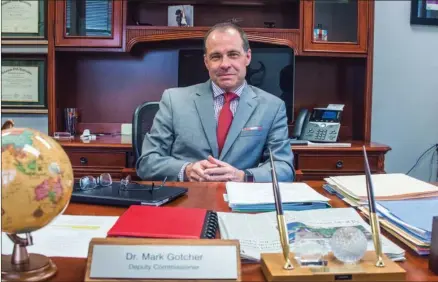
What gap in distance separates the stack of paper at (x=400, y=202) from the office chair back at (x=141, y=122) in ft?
3.14

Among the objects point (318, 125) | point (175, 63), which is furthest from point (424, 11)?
point (175, 63)

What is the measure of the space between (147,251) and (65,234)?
29 cm

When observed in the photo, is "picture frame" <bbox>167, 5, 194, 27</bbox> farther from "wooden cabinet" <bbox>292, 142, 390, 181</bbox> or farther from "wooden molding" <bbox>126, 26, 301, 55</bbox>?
"wooden cabinet" <bbox>292, 142, 390, 181</bbox>

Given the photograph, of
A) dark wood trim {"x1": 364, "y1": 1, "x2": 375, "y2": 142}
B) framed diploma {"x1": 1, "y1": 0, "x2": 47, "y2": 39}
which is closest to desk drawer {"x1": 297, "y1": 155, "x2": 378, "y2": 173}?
dark wood trim {"x1": 364, "y1": 1, "x2": 375, "y2": 142}

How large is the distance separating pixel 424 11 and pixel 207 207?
240 cm

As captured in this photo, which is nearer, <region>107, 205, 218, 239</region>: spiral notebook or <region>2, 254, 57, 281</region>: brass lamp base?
<region>2, 254, 57, 281</region>: brass lamp base

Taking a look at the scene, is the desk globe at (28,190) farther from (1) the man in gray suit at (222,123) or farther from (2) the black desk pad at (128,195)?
(1) the man in gray suit at (222,123)

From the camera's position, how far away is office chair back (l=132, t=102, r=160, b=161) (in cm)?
209

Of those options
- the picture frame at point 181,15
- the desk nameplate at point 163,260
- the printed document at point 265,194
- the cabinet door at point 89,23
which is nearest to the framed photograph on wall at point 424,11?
the picture frame at point 181,15

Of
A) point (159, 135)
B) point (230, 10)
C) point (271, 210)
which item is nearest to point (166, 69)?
point (230, 10)

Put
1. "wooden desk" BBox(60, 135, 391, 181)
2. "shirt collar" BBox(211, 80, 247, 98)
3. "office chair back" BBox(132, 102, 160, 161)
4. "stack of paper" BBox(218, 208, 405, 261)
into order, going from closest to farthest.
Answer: "stack of paper" BBox(218, 208, 405, 261) < "shirt collar" BBox(211, 80, 247, 98) < "office chair back" BBox(132, 102, 160, 161) < "wooden desk" BBox(60, 135, 391, 181)

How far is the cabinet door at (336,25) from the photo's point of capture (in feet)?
9.11

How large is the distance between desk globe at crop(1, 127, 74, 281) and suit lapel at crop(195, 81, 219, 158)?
119 centimetres

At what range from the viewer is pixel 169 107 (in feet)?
6.43
